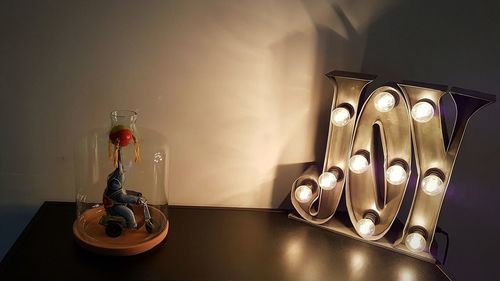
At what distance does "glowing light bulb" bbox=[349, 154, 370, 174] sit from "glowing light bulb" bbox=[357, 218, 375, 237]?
133mm

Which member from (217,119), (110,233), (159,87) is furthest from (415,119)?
(110,233)

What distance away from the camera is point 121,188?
91 cm

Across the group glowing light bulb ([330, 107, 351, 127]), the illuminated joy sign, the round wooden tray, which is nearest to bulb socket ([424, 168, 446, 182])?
the illuminated joy sign

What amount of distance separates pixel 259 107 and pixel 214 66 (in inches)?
6.4

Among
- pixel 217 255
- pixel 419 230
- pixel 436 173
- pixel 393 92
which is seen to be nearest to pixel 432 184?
pixel 436 173

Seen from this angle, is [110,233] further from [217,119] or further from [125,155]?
[217,119]

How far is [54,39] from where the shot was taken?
3.20 ft

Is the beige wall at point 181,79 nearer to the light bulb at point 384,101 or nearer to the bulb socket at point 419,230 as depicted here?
the light bulb at point 384,101

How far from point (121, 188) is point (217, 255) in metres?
0.26

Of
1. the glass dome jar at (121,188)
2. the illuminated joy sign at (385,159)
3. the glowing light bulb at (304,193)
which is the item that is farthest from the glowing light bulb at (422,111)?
the glass dome jar at (121,188)

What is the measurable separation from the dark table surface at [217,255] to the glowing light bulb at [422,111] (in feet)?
1.13

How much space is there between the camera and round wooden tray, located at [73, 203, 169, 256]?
864 millimetres

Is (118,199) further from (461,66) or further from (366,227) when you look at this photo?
(461,66)

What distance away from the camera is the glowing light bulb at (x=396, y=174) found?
38.3 inches
